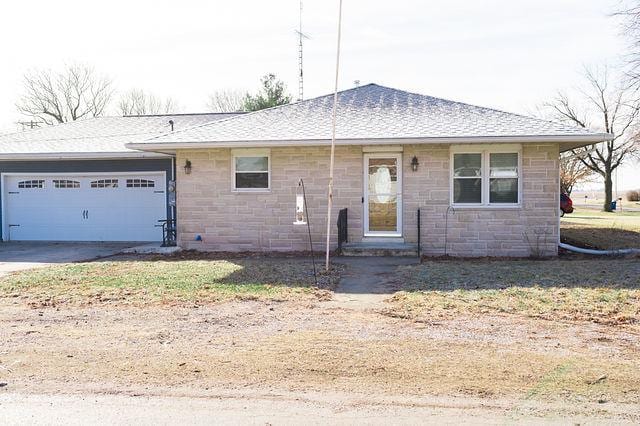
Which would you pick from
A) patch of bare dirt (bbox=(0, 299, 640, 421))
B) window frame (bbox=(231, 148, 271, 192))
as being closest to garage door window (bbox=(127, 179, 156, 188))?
window frame (bbox=(231, 148, 271, 192))

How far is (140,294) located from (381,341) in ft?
14.8

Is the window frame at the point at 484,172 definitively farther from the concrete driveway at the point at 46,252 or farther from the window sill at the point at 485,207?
the concrete driveway at the point at 46,252

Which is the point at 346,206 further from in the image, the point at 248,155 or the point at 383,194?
the point at 248,155

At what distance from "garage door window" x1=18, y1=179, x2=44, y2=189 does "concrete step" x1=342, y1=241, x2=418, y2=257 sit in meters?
10.6

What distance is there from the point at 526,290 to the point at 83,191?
13959 millimetres

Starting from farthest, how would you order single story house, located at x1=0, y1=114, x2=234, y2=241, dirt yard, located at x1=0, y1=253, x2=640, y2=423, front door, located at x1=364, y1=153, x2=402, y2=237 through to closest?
single story house, located at x1=0, y1=114, x2=234, y2=241
front door, located at x1=364, y1=153, x2=402, y2=237
dirt yard, located at x1=0, y1=253, x2=640, y2=423

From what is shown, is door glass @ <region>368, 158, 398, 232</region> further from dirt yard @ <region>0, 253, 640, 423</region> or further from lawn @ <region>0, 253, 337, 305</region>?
dirt yard @ <region>0, 253, 640, 423</region>

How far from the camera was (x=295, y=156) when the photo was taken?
1428 centimetres

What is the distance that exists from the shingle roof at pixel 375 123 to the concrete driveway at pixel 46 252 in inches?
123

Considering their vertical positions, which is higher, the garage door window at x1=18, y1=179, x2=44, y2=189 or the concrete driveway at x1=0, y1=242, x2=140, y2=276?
the garage door window at x1=18, y1=179, x2=44, y2=189

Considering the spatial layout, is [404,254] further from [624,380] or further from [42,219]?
[42,219]

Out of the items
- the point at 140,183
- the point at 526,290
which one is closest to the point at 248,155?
the point at 140,183

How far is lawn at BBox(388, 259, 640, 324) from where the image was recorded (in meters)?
7.75

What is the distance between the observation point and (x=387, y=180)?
1441 cm
